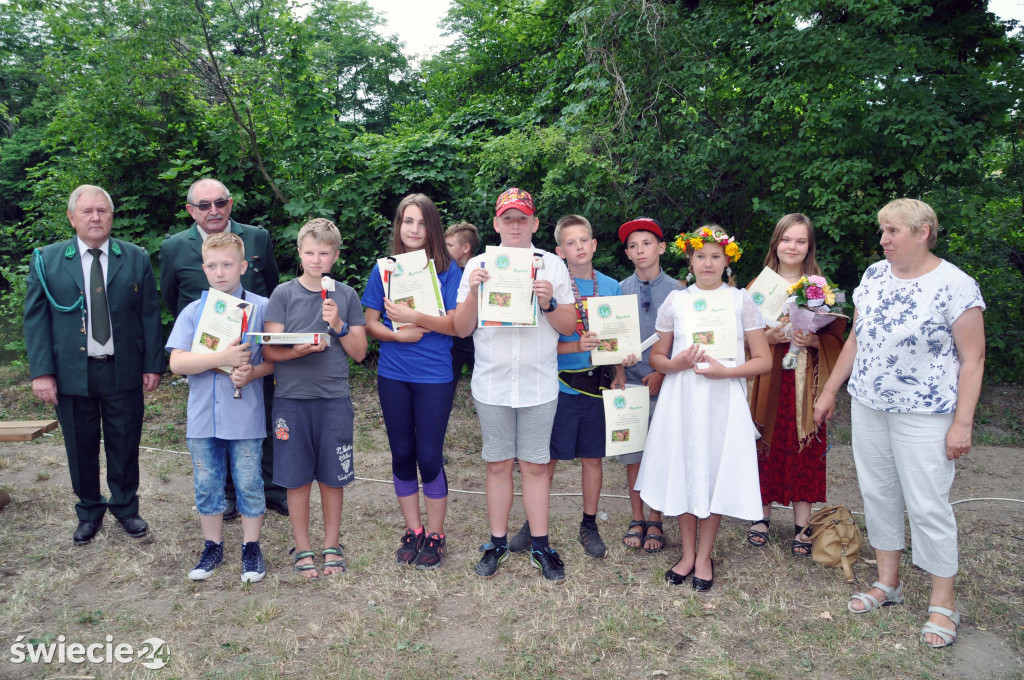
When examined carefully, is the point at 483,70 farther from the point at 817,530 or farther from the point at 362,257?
the point at 817,530

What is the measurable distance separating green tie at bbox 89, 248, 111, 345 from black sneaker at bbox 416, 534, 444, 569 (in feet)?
8.08

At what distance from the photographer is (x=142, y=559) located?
4.20 m

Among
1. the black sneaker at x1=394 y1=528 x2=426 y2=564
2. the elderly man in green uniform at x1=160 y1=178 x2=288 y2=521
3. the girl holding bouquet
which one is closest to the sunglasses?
the elderly man in green uniform at x1=160 y1=178 x2=288 y2=521

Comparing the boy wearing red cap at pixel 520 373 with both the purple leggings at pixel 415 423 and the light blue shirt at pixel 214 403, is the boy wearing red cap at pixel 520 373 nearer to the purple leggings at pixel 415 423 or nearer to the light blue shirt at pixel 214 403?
the purple leggings at pixel 415 423

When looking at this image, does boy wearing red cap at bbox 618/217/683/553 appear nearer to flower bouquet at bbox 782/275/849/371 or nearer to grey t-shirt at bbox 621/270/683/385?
grey t-shirt at bbox 621/270/683/385

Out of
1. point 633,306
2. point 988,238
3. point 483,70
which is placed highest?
point 483,70

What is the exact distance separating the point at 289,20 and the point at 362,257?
9.11 ft

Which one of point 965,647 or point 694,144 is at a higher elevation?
point 694,144

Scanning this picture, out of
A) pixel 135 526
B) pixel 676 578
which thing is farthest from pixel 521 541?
pixel 135 526

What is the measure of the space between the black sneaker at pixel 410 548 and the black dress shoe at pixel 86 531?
6.86 ft

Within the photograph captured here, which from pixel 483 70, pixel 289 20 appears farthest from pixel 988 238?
pixel 483 70

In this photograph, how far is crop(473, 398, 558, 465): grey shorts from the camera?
12.5ft

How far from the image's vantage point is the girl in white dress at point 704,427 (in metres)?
3.64

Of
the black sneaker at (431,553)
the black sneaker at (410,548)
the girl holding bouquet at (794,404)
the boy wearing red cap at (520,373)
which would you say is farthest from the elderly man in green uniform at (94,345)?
the girl holding bouquet at (794,404)
